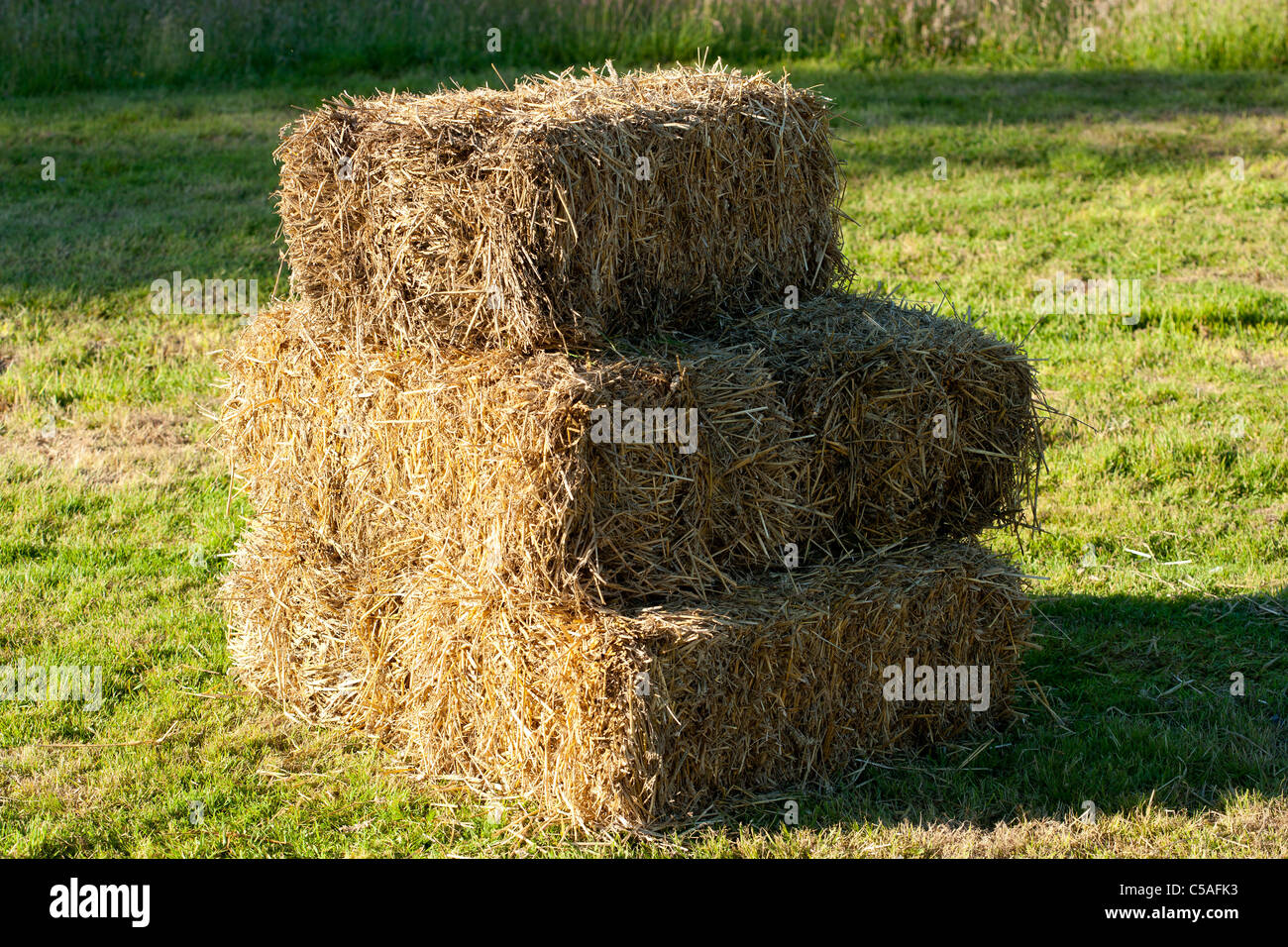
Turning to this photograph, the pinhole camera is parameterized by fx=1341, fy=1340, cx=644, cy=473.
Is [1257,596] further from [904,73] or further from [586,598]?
[904,73]

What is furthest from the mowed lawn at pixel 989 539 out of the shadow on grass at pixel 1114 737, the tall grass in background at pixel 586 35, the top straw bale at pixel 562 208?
the top straw bale at pixel 562 208

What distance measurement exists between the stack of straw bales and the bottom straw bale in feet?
0.04

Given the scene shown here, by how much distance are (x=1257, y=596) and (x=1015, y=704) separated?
5.60 feet

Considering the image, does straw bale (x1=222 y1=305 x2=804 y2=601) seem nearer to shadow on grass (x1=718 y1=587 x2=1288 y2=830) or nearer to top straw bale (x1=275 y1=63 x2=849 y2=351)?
top straw bale (x1=275 y1=63 x2=849 y2=351)

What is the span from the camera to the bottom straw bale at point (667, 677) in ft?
15.3

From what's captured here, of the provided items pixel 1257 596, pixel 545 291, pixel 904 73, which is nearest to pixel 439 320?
pixel 545 291

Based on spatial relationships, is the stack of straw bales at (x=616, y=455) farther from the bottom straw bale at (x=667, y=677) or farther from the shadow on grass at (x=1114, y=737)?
the shadow on grass at (x=1114, y=737)

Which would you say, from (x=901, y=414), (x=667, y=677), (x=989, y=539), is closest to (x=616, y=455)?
(x=667, y=677)

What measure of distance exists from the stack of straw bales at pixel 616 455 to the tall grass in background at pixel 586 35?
10786 millimetres

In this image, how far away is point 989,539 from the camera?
21.2 ft

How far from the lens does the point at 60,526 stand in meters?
7.41

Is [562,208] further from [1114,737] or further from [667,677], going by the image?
[1114,737]

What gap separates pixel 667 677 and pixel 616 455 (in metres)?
0.79

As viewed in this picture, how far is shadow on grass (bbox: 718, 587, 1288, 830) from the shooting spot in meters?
4.91
